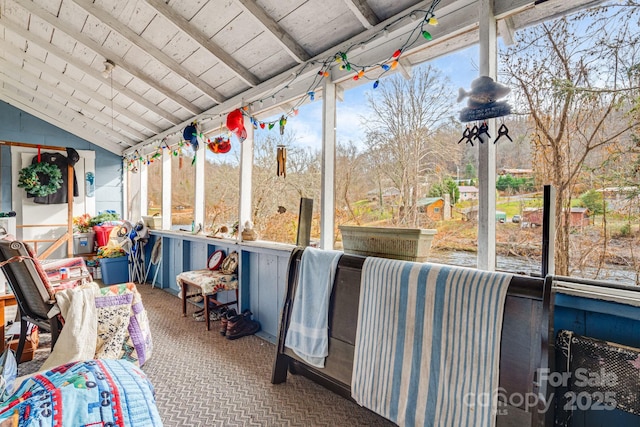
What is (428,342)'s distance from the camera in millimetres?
1540

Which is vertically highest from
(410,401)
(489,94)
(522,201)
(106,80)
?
(106,80)

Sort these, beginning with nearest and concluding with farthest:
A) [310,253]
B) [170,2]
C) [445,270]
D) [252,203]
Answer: [445,270] < [310,253] < [170,2] < [252,203]

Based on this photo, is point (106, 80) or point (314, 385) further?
point (106, 80)

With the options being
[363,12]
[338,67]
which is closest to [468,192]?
[363,12]

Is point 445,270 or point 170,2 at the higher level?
point 170,2

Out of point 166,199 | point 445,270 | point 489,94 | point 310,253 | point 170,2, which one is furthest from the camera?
point 166,199

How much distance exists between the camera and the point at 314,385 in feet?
7.55

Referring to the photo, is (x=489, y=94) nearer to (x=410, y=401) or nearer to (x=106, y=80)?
(x=410, y=401)

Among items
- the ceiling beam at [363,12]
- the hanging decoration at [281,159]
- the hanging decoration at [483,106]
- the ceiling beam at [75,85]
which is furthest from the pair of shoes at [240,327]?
the ceiling beam at [75,85]

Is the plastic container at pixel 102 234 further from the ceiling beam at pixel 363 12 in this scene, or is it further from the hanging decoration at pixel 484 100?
the hanging decoration at pixel 484 100

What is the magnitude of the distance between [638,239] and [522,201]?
0.47m

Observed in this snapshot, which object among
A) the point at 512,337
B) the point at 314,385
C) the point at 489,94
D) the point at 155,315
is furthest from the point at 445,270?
the point at 155,315

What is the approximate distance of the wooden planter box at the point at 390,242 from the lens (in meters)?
1.80

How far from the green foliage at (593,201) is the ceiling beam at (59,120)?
7.05 metres
